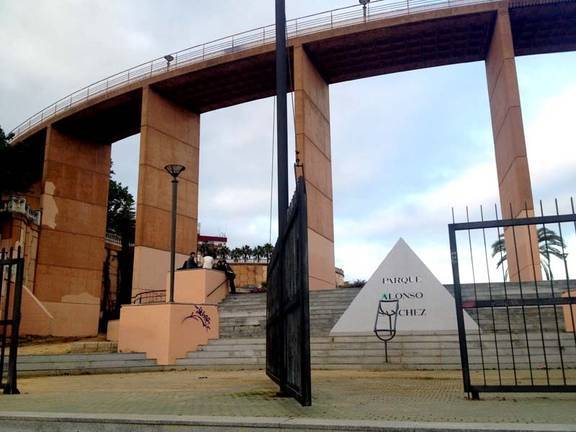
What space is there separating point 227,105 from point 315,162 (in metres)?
8.91

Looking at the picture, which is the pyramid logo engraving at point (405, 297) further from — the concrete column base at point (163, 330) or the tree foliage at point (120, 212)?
the tree foliage at point (120, 212)

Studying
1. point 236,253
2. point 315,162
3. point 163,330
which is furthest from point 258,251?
point 163,330

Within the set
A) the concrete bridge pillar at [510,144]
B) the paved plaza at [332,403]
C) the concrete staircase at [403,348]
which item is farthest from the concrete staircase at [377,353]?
the concrete bridge pillar at [510,144]

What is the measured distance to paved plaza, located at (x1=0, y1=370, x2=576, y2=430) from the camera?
4648 mm

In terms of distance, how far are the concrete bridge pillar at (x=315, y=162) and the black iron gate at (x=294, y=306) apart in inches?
725

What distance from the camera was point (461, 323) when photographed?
20.9ft

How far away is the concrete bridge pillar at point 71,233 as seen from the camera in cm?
3167

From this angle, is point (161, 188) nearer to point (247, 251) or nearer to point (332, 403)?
point (332, 403)

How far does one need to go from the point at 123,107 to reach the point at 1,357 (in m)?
27.8

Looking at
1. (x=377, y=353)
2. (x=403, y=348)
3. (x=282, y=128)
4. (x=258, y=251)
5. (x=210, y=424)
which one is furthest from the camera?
(x=258, y=251)

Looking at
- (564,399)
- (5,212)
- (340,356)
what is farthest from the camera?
(5,212)

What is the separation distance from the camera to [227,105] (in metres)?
33.4

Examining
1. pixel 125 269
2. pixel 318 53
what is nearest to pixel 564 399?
pixel 318 53

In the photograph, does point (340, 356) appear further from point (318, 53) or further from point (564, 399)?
point (318, 53)
